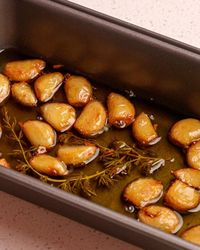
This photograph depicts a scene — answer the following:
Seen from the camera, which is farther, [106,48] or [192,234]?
[106,48]

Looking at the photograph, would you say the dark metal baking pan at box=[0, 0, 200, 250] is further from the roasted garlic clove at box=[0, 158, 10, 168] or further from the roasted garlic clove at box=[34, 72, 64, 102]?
the roasted garlic clove at box=[0, 158, 10, 168]

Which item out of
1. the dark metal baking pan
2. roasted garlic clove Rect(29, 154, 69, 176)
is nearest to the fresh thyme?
roasted garlic clove Rect(29, 154, 69, 176)

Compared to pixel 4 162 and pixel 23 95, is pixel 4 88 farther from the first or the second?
pixel 4 162

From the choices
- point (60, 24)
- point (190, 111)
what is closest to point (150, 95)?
point (190, 111)

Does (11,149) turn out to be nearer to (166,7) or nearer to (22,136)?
(22,136)

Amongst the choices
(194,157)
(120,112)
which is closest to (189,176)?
(194,157)
